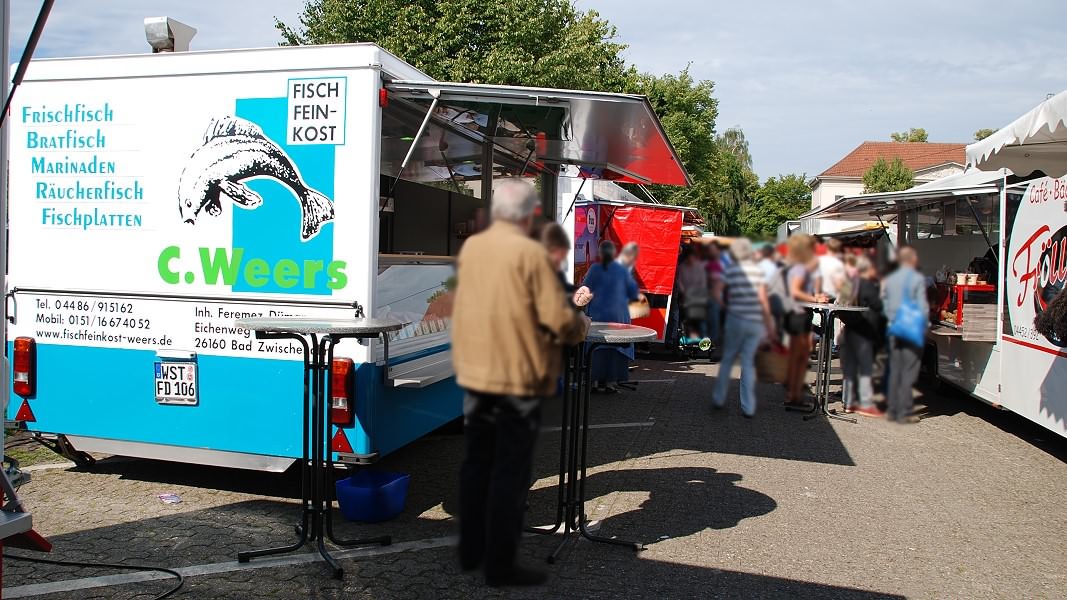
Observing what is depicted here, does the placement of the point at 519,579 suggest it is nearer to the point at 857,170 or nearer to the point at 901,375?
the point at 901,375

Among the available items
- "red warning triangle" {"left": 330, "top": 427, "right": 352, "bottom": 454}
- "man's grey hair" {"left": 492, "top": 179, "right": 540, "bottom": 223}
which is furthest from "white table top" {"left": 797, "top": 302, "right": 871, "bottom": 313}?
"red warning triangle" {"left": 330, "top": 427, "right": 352, "bottom": 454}

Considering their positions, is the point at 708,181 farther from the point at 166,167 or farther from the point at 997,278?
the point at 166,167

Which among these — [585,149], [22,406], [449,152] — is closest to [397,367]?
[449,152]

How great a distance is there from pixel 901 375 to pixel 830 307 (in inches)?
7.0

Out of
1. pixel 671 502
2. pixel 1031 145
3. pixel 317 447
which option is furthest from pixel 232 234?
pixel 671 502

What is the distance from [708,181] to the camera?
222 cm

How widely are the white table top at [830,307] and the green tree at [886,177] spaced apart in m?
0.41

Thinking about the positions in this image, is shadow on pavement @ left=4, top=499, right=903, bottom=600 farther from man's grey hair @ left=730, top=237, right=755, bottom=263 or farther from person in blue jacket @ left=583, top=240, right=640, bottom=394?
man's grey hair @ left=730, top=237, right=755, bottom=263

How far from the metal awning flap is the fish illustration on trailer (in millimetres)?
979

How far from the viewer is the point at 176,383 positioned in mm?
5188

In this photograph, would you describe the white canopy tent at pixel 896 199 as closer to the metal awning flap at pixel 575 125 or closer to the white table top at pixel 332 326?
the metal awning flap at pixel 575 125

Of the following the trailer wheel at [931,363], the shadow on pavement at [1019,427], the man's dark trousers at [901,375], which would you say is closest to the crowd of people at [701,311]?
the man's dark trousers at [901,375]

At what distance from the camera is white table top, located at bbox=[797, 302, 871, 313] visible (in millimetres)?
1448

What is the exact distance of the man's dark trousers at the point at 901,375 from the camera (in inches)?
56.0
